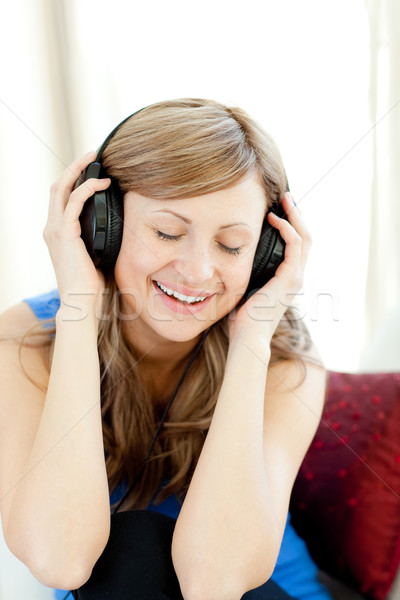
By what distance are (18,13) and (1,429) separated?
1372mm

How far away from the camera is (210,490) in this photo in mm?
821

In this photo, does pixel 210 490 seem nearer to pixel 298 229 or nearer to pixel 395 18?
pixel 298 229

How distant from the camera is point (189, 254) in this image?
884mm

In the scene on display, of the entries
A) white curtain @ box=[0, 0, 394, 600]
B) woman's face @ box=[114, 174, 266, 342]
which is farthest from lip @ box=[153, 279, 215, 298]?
white curtain @ box=[0, 0, 394, 600]

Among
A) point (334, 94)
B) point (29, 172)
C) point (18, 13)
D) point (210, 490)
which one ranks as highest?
point (18, 13)

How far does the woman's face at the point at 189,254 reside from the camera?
2.85 feet

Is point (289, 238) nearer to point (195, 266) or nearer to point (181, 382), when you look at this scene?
point (195, 266)

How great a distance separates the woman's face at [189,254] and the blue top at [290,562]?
240 mm

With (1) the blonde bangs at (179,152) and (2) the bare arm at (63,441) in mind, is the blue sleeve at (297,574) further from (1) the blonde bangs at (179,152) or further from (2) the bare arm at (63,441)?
(1) the blonde bangs at (179,152)

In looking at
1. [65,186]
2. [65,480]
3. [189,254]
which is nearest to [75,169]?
[65,186]

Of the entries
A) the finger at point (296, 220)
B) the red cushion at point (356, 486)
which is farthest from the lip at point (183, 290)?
the red cushion at point (356, 486)

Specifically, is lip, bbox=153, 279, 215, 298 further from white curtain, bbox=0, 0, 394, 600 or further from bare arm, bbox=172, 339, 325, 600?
white curtain, bbox=0, 0, 394, 600

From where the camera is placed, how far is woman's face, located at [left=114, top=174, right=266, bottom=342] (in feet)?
2.85

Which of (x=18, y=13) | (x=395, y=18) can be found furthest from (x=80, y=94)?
(x=395, y=18)
